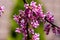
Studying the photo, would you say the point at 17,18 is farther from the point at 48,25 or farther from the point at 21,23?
the point at 48,25

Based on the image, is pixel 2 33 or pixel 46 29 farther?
pixel 2 33

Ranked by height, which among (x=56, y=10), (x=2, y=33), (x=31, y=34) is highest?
(x=56, y=10)

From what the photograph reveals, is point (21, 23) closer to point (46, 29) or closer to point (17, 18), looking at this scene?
point (17, 18)

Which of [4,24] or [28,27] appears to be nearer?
[28,27]

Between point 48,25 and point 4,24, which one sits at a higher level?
point 4,24

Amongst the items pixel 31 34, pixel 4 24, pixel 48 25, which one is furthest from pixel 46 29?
pixel 4 24

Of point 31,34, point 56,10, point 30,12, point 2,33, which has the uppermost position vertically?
point 56,10

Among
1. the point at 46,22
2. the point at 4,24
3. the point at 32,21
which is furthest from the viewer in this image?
the point at 4,24

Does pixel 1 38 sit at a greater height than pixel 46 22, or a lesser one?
greater

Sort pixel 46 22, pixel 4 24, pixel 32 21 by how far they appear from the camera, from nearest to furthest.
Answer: pixel 32 21
pixel 46 22
pixel 4 24
